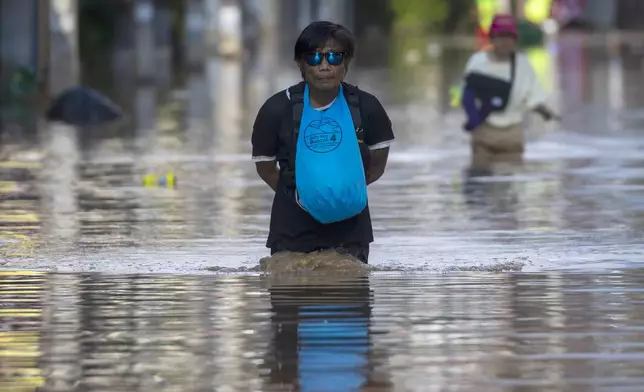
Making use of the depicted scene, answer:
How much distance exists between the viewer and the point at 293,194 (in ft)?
35.7

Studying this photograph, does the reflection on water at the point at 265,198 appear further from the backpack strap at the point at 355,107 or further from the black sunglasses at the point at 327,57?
the black sunglasses at the point at 327,57

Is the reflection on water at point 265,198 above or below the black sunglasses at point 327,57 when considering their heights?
below

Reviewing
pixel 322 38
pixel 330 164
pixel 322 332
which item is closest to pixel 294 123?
pixel 330 164

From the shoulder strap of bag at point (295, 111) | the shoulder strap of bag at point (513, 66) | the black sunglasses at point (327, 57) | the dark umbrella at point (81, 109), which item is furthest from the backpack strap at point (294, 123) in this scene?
the dark umbrella at point (81, 109)

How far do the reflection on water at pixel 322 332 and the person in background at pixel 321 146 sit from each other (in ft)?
1.03

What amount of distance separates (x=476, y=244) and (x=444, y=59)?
1673 inches

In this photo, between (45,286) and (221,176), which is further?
(221,176)

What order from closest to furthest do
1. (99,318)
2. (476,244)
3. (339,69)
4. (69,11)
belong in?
(99,318)
(339,69)
(476,244)
(69,11)

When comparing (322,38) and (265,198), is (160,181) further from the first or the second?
(322,38)

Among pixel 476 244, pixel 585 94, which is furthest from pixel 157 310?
pixel 585 94

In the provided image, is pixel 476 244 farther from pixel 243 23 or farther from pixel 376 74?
pixel 243 23

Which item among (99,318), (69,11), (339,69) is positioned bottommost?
(99,318)

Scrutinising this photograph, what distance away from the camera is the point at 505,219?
14562mm

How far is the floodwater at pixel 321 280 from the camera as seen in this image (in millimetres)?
8258
